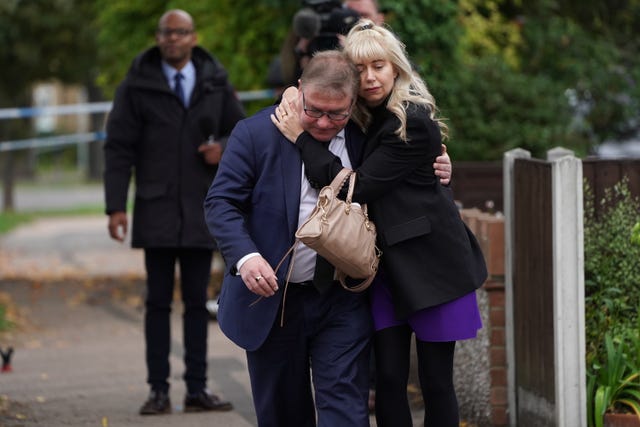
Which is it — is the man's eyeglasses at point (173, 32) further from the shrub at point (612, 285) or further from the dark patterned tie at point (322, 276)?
the dark patterned tie at point (322, 276)

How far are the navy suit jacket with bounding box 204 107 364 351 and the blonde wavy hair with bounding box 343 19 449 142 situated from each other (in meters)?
0.22

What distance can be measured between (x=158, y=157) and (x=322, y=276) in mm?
2557

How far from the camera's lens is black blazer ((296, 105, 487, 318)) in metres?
4.54

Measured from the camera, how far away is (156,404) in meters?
6.83

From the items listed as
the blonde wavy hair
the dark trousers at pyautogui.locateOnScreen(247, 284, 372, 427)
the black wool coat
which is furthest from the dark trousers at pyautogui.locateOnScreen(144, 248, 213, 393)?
the blonde wavy hair

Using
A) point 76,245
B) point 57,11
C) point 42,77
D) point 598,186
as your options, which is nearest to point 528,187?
point 598,186

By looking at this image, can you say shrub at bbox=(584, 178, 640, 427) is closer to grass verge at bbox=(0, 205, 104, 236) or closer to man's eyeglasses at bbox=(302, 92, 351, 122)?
man's eyeglasses at bbox=(302, 92, 351, 122)

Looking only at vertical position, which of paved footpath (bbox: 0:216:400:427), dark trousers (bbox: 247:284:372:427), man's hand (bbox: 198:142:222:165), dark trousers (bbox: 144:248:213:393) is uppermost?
man's hand (bbox: 198:142:222:165)

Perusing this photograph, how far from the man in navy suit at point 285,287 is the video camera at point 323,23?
6.88 ft

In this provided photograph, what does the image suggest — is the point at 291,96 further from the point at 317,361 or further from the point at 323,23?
the point at 323,23

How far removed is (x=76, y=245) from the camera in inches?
804

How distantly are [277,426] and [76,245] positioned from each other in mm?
16068

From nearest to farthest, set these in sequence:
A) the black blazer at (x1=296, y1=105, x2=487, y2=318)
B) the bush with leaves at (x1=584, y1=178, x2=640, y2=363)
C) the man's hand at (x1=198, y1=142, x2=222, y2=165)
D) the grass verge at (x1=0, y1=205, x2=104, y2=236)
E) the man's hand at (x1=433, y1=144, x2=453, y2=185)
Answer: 1. the black blazer at (x1=296, y1=105, x2=487, y2=318)
2. the man's hand at (x1=433, y1=144, x2=453, y2=185)
3. the bush with leaves at (x1=584, y1=178, x2=640, y2=363)
4. the man's hand at (x1=198, y1=142, x2=222, y2=165)
5. the grass verge at (x1=0, y1=205, x2=104, y2=236)

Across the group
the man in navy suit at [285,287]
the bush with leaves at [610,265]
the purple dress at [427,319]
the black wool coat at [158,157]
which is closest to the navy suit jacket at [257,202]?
the man in navy suit at [285,287]
